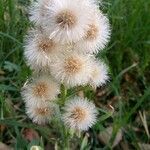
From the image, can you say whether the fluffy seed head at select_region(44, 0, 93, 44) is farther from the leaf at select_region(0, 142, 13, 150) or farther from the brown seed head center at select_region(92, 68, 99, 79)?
the leaf at select_region(0, 142, 13, 150)

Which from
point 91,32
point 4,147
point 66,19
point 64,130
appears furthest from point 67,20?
point 4,147

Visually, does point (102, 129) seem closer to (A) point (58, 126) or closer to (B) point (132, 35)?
(A) point (58, 126)

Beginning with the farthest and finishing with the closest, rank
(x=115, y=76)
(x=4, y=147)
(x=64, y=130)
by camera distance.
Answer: (x=115, y=76) < (x=4, y=147) < (x=64, y=130)

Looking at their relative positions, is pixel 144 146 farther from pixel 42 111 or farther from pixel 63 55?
pixel 63 55

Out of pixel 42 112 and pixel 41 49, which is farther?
pixel 42 112

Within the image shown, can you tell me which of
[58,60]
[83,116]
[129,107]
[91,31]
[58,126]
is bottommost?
[129,107]

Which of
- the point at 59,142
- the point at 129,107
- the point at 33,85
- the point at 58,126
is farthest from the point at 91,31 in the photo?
the point at 129,107

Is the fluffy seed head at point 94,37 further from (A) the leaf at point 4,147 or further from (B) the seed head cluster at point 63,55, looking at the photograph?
(A) the leaf at point 4,147
